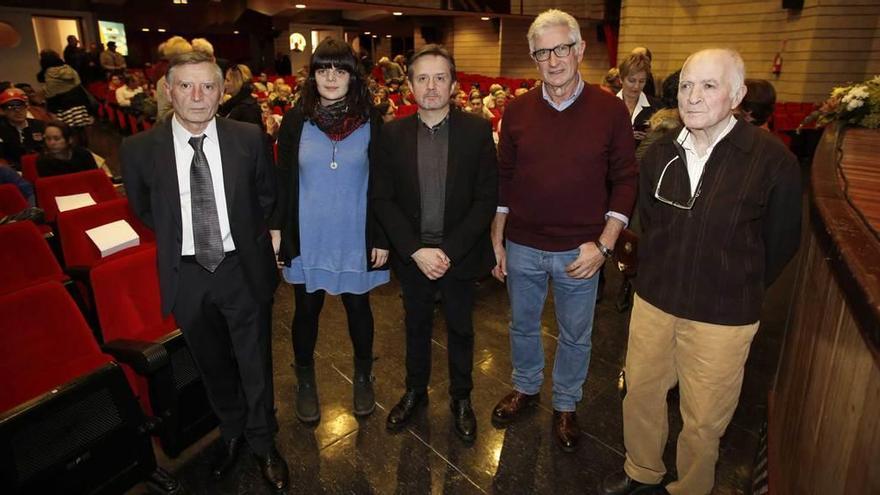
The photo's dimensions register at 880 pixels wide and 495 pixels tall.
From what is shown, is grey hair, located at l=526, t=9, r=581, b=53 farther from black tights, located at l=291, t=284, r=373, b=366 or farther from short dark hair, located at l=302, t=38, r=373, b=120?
black tights, located at l=291, t=284, r=373, b=366

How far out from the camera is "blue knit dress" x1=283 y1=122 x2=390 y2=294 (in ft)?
6.73

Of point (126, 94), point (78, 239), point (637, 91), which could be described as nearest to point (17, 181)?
point (78, 239)

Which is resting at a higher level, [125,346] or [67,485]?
[125,346]

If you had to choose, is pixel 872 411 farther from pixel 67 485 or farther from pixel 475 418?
pixel 67 485

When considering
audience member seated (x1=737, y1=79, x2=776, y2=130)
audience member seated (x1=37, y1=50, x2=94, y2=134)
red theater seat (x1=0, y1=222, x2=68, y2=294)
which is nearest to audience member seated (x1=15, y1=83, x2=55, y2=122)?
audience member seated (x1=37, y1=50, x2=94, y2=134)

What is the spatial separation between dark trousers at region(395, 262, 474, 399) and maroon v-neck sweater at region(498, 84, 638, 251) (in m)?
0.39

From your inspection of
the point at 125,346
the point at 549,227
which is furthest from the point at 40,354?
the point at 549,227

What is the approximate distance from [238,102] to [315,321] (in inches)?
80.1

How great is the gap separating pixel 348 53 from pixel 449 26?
65.3 feet

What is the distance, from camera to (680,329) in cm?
174

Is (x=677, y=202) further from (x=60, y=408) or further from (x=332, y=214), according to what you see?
(x=60, y=408)

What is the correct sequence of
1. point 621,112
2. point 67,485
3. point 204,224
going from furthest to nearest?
point 621,112 < point 204,224 < point 67,485

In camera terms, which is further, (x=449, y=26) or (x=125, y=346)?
(x=449, y=26)

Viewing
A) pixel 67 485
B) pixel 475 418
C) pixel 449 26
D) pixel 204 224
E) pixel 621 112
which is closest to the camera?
pixel 67 485
